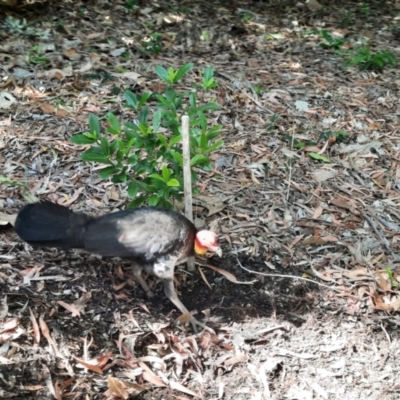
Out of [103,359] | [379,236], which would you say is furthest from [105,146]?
[379,236]

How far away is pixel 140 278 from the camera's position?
3639 mm

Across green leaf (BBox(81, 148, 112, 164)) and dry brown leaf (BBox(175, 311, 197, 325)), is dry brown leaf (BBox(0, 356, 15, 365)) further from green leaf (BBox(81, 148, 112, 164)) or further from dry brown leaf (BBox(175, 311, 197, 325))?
green leaf (BBox(81, 148, 112, 164))

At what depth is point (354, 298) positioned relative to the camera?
3750mm

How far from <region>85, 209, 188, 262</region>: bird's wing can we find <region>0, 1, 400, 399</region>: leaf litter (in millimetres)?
380

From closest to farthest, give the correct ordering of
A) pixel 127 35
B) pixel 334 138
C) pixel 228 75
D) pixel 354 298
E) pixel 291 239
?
pixel 354 298
pixel 291 239
pixel 334 138
pixel 228 75
pixel 127 35

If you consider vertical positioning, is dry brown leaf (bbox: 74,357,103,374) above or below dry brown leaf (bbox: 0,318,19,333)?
below

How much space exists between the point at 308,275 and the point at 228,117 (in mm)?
2049

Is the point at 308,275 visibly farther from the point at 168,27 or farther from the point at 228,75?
the point at 168,27

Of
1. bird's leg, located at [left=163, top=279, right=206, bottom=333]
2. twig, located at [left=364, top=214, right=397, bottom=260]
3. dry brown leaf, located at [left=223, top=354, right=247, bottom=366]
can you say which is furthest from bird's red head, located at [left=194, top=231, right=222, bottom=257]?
twig, located at [left=364, top=214, right=397, bottom=260]

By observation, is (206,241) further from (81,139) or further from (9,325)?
(9,325)

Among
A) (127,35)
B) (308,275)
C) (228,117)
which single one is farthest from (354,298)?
(127,35)

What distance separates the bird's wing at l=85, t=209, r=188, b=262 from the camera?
3.31 m

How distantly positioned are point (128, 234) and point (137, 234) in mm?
54

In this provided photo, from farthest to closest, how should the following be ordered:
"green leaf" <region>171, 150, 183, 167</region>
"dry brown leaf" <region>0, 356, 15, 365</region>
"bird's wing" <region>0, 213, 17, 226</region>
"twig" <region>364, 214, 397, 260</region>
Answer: "twig" <region>364, 214, 397, 260</region> < "bird's wing" <region>0, 213, 17, 226</region> < "green leaf" <region>171, 150, 183, 167</region> < "dry brown leaf" <region>0, 356, 15, 365</region>
